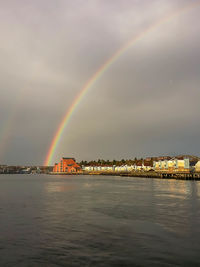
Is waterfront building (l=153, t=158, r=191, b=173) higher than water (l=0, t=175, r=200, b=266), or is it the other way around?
waterfront building (l=153, t=158, r=191, b=173)

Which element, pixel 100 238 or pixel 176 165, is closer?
pixel 100 238

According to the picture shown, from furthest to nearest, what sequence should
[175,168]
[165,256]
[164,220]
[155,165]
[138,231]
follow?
1. [155,165]
2. [175,168]
3. [164,220]
4. [138,231]
5. [165,256]

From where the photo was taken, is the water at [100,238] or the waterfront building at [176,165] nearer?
the water at [100,238]

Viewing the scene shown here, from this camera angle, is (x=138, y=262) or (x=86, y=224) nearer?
(x=138, y=262)

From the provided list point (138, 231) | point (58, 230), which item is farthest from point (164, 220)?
point (58, 230)

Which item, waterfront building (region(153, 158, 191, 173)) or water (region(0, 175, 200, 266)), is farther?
waterfront building (region(153, 158, 191, 173))

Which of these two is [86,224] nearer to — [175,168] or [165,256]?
[165,256]

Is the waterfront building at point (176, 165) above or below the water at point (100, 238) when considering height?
above

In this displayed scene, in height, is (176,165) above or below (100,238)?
above

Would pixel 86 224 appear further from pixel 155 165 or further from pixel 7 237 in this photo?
pixel 155 165

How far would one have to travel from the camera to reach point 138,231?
802 inches

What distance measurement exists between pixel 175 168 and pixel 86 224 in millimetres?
139731

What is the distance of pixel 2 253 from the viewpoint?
15.4m

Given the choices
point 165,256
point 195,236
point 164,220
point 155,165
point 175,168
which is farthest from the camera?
point 155,165
